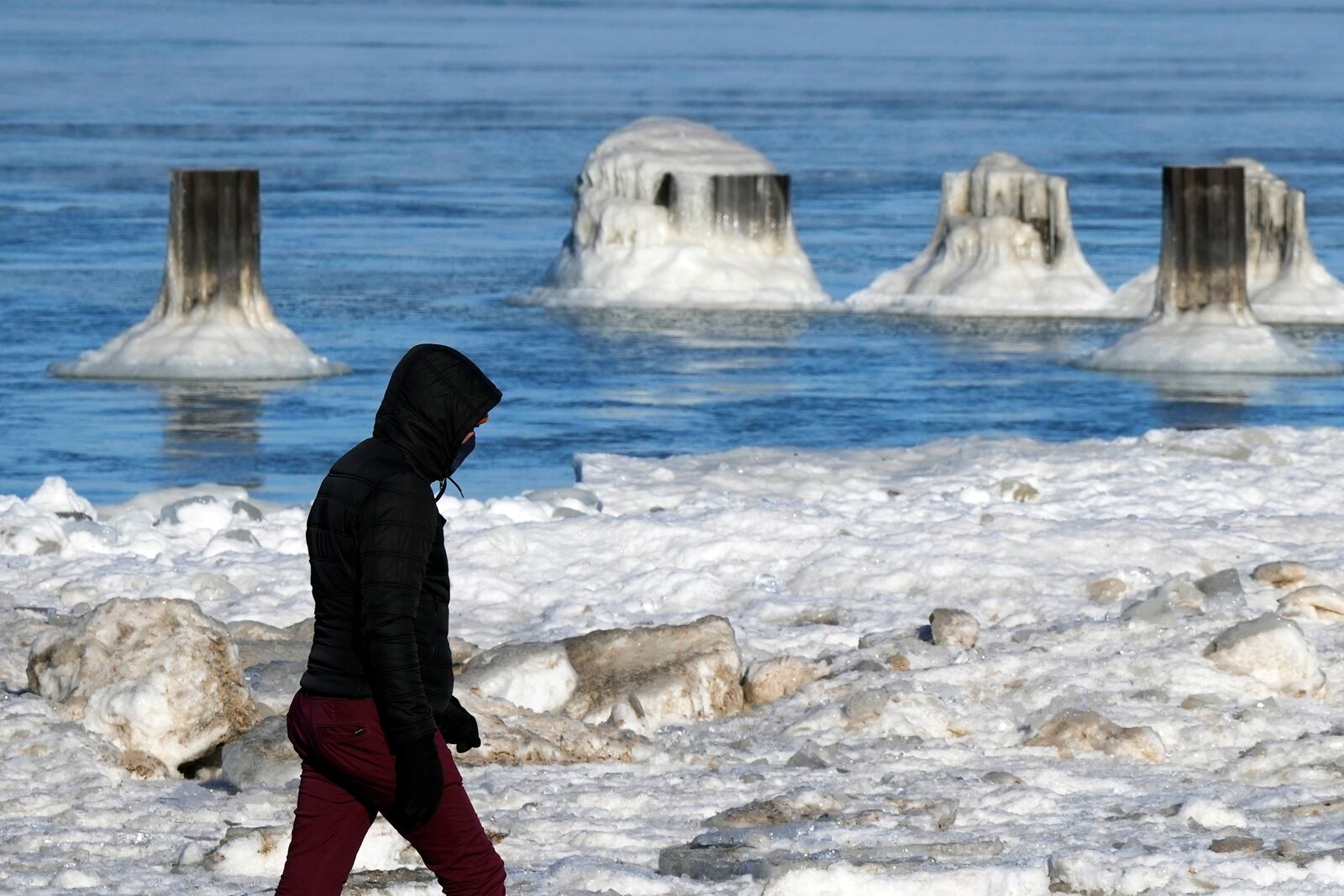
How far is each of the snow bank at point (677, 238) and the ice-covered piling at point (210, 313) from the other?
15.1ft

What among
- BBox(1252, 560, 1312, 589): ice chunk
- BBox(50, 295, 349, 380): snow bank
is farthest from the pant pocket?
BBox(50, 295, 349, 380): snow bank

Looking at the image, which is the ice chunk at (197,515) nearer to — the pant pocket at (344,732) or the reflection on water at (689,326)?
the pant pocket at (344,732)

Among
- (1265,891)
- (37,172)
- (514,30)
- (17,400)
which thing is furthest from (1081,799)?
(514,30)

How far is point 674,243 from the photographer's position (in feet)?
69.6

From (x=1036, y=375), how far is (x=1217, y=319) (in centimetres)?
130

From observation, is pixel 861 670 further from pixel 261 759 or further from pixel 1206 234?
pixel 1206 234

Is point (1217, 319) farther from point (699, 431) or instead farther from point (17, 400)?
point (17, 400)

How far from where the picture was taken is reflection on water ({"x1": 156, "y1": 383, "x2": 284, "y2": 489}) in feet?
40.3

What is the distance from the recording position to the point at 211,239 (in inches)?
624

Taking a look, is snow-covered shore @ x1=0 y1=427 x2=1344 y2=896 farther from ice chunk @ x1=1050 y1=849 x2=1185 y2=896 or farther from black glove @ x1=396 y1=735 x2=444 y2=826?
black glove @ x1=396 y1=735 x2=444 y2=826

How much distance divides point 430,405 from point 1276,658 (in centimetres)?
373

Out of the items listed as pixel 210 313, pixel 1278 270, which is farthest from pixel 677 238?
pixel 210 313

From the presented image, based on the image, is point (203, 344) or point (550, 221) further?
point (550, 221)

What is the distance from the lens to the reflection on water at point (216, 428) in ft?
40.3
